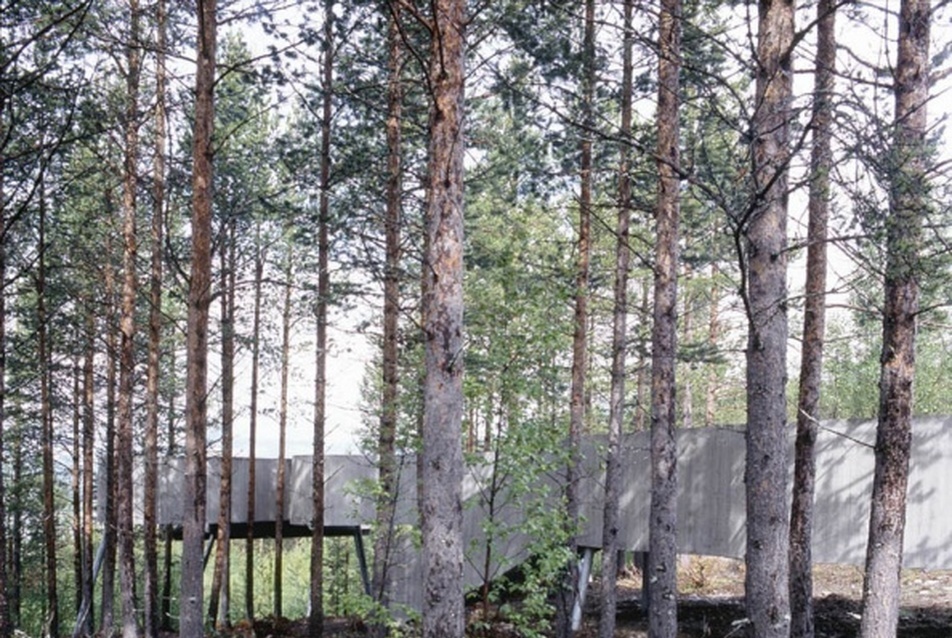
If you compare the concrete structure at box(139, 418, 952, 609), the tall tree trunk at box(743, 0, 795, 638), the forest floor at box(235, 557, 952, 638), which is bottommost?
the forest floor at box(235, 557, 952, 638)

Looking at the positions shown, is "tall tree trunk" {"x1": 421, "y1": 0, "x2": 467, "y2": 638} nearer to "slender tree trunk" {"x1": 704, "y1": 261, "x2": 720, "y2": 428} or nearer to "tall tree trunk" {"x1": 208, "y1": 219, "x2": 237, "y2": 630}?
"tall tree trunk" {"x1": 208, "y1": 219, "x2": 237, "y2": 630}

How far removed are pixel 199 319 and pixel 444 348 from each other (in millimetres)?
3194

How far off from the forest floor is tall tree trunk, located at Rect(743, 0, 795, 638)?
3370mm

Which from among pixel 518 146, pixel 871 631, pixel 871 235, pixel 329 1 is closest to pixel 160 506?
pixel 518 146

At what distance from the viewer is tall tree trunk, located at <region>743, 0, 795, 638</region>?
4.74 metres

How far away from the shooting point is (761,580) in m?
4.75

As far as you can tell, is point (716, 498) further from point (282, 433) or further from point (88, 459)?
point (88, 459)

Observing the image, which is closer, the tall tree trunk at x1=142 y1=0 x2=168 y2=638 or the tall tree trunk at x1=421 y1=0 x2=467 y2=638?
the tall tree trunk at x1=421 y1=0 x2=467 y2=638

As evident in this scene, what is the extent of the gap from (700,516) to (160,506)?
35.1 ft

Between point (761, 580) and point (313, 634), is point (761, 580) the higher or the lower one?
the higher one

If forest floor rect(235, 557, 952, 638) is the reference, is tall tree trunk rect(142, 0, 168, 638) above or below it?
above

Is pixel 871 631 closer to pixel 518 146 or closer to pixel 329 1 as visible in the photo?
pixel 329 1

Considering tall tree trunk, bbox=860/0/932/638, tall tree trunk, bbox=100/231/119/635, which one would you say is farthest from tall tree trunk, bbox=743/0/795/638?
tall tree trunk, bbox=100/231/119/635

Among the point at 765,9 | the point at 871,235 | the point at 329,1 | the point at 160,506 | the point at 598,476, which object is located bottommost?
the point at 160,506
